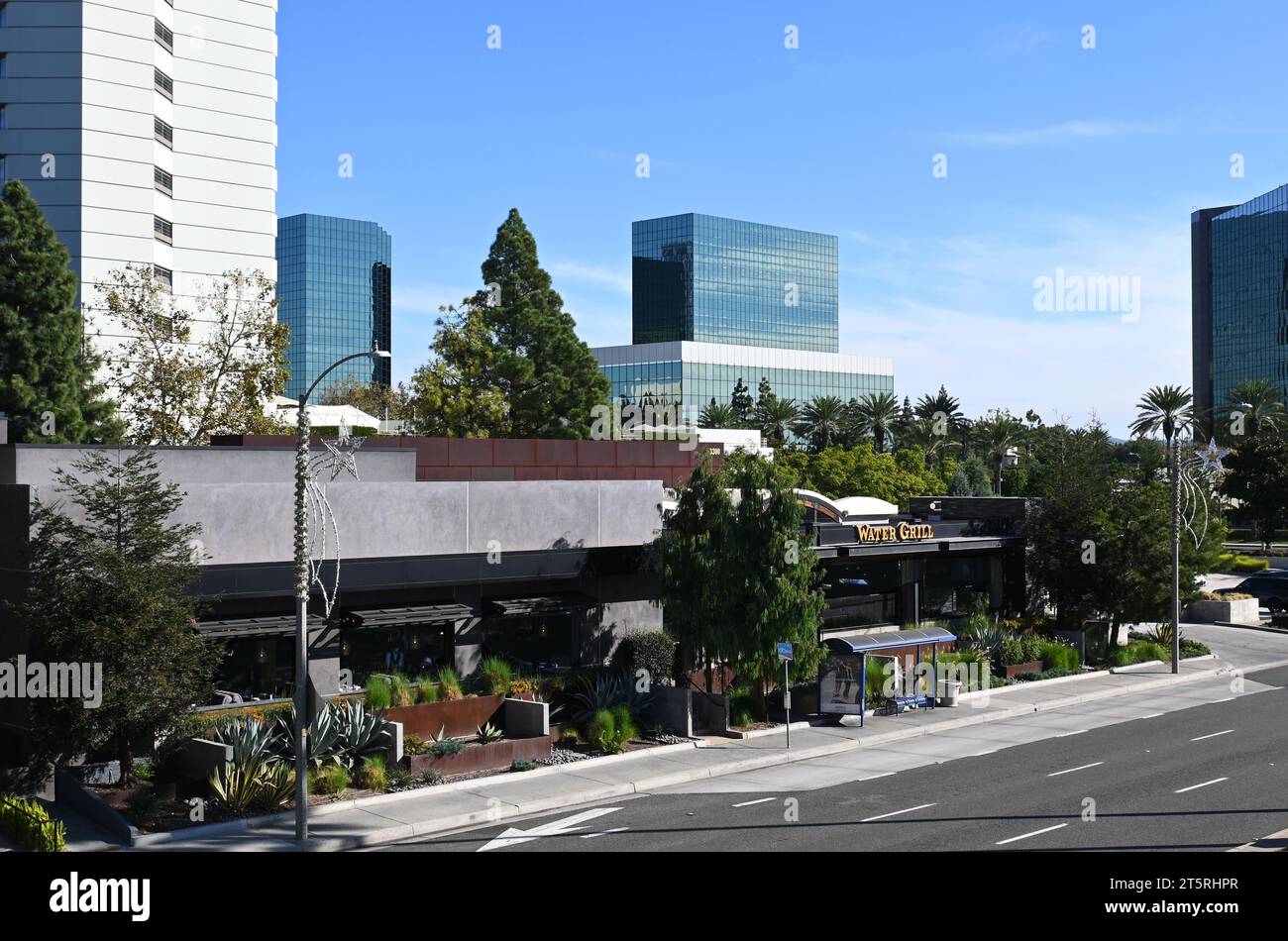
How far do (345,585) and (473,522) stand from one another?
3.88m

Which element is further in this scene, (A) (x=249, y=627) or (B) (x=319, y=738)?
(A) (x=249, y=627)

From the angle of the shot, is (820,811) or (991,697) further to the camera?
(991,697)

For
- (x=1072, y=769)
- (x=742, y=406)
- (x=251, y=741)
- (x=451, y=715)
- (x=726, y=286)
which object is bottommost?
(x=1072, y=769)

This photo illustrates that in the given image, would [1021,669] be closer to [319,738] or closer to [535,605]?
[535,605]

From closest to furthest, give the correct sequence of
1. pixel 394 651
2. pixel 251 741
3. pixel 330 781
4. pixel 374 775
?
1. pixel 330 781
2. pixel 251 741
3. pixel 374 775
4. pixel 394 651

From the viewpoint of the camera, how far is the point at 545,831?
67.8ft

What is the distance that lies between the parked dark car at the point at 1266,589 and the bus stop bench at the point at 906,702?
108 feet

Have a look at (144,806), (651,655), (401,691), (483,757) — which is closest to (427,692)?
(401,691)

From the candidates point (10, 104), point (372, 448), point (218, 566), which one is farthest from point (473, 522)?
point (10, 104)

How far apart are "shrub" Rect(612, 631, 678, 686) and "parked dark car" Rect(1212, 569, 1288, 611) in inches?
1493

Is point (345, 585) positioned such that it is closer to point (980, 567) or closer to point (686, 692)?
point (686, 692)

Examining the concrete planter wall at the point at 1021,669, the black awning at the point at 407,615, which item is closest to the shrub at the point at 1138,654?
the concrete planter wall at the point at 1021,669

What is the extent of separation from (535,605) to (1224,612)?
39309 mm

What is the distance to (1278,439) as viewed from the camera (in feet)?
279
